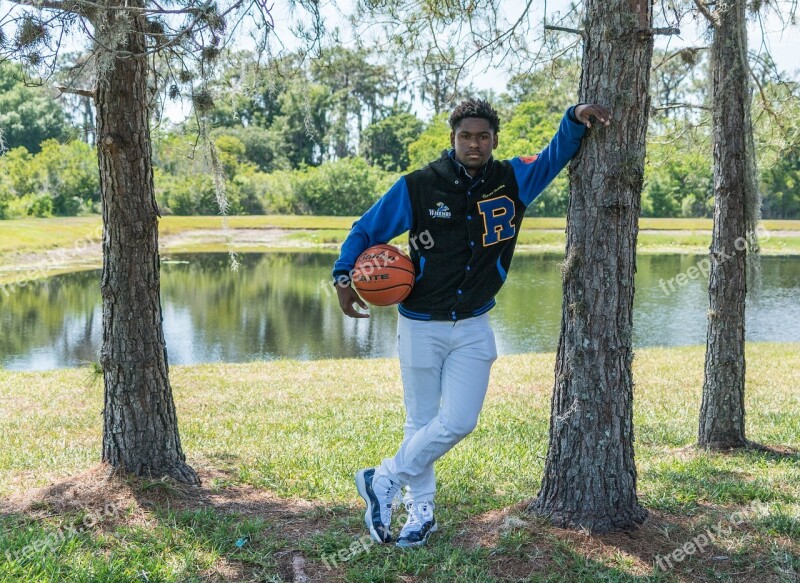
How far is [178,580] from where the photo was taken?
3346mm

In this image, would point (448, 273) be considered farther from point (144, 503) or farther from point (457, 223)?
point (144, 503)

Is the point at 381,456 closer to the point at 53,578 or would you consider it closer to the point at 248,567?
the point at 248,567

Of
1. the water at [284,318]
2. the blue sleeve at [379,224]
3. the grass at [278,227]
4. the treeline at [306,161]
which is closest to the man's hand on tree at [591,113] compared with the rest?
the blue sleeve at [379,224]

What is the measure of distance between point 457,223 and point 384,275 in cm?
43

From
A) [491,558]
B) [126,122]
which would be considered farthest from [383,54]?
[491,558]

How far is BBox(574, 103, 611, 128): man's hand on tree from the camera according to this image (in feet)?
11.4

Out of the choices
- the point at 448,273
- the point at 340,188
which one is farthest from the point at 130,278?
the point at 340,188

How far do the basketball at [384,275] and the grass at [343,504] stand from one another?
3.88 feet

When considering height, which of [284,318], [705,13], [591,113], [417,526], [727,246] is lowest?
[284,318]

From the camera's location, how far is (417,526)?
12.0 ft

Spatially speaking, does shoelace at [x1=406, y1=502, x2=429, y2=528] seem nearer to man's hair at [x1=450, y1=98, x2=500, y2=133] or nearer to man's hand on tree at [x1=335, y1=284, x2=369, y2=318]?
man's hand on tree at [x1=335, y1=284, x2=369, y2=318]

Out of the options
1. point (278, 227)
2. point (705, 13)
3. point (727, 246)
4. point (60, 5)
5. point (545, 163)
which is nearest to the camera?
point (545, 163)

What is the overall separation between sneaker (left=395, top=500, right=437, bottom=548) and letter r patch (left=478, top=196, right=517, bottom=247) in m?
1.30

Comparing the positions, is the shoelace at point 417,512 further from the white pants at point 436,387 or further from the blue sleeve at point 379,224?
the blue sleeve at point 379,224
